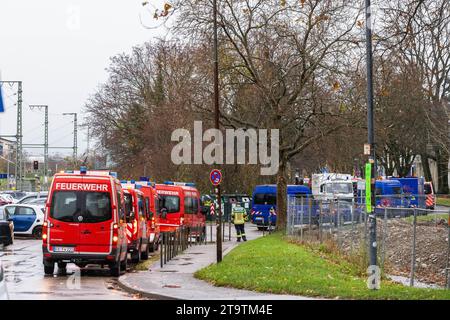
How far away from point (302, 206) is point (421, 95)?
16176 millimetres

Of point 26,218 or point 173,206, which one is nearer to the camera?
point 26,218

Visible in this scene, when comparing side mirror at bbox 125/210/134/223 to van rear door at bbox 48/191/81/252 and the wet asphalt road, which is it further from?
van rear door at bbox 48/191/81/252

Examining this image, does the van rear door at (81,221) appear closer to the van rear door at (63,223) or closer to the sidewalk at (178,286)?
the van rear door at (63,223)

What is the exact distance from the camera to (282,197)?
40.7m

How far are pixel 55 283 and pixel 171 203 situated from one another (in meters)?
17.3

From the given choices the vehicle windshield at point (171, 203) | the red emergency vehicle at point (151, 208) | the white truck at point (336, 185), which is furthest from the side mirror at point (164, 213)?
the white truck at point (336, 185)

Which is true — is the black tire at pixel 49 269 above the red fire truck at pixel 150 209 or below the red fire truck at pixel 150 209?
below

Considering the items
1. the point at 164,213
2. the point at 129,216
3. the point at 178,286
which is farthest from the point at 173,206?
the point at 178,286

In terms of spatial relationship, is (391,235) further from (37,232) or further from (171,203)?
(37,232)

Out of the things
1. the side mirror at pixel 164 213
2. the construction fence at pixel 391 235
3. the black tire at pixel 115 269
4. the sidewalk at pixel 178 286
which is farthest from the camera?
the side mirror at pixel 164 213

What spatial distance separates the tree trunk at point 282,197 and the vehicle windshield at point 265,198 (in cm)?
1095

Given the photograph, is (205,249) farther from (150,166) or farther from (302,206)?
(150,166)

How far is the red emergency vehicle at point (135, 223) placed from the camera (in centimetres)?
2453
